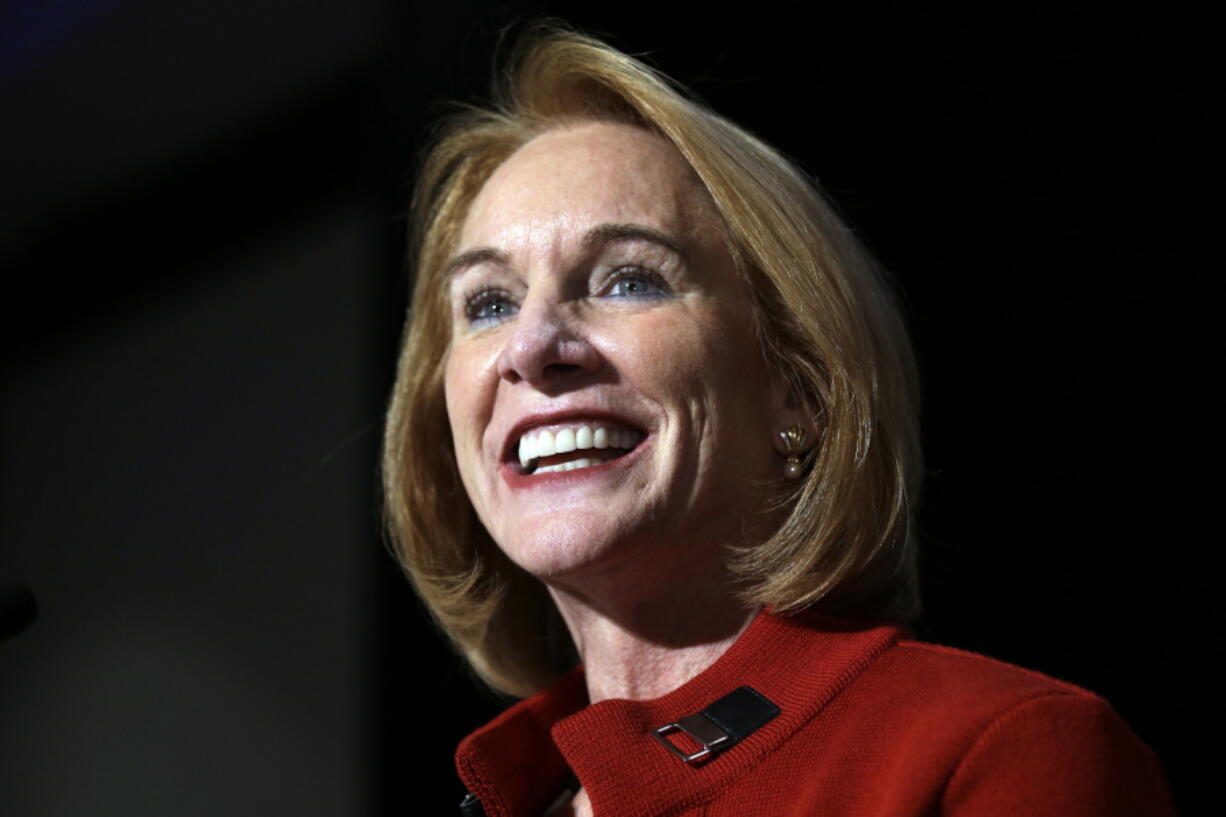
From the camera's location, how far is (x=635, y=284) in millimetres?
1623

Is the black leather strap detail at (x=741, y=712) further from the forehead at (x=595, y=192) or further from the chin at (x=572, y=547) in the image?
the forehead at (x=595, y=192)

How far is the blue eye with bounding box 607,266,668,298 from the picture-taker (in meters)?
1.62

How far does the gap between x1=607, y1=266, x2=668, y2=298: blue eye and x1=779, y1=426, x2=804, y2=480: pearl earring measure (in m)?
0.23

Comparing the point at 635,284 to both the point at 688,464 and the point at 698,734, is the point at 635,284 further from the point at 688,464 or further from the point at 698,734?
the point at 698,734

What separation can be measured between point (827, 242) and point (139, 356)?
144 centimetres

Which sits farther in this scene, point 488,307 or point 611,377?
point 488,307

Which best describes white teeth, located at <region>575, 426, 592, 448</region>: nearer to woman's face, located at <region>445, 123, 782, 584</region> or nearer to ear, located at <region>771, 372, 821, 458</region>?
woman's face, located at <region>445, 123, 782, 584</region>

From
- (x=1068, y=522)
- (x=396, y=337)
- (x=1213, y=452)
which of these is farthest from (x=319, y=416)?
(x=1213, y=452)

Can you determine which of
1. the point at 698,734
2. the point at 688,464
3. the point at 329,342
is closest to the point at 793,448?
the point at 688,464

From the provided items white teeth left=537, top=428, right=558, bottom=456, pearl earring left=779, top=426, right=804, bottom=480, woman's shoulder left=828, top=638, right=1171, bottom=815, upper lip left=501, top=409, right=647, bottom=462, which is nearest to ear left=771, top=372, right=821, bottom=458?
pearl earring left=779, top=426, right=804, bottom=480

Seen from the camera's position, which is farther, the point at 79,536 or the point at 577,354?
the point at 79,536

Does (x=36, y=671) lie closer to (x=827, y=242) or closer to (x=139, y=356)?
(x=139, y=356)

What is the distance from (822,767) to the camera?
133 centimetres

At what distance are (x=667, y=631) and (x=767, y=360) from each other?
357 mm
